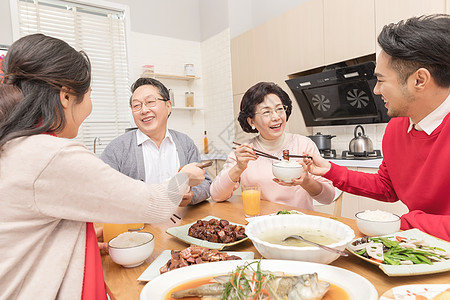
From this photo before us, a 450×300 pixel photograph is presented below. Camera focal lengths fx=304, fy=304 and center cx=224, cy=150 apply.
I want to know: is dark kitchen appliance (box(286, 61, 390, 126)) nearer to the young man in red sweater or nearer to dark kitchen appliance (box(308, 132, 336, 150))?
dark kitchen appliance (box(308, 132, 336, 150))

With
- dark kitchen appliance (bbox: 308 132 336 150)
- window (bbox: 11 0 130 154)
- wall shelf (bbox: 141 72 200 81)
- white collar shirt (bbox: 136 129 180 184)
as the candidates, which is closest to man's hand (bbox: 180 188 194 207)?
white collar shirt (bbox: 136 129 180 184)

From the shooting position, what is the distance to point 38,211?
2.55ft

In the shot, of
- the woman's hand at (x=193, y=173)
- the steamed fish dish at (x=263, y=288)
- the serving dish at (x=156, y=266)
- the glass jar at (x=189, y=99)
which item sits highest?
the glass jar at (x=189, y=99)

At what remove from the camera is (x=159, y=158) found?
7.38 ft

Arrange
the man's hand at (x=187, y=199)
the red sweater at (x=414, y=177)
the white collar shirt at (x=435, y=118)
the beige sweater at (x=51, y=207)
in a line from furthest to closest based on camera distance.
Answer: the man's hand at (x=187, y=199)
the white collar shirt at (x=435, y=118)
the red sweater at (x=414, y=177)
the beige sweater at (x=51, y=207)

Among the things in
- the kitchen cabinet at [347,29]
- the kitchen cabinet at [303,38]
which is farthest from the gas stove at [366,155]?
the kitchen cabinet at [303,38]

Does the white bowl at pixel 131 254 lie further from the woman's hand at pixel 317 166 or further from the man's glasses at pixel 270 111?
the man's glasses at pixel 270 111

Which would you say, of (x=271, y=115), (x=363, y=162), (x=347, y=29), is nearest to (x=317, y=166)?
(x=271, y=115)

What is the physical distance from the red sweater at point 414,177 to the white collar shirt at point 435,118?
2cm

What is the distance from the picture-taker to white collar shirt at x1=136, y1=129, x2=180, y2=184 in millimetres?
2197

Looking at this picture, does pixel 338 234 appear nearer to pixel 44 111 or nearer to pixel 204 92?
pixel 44 111

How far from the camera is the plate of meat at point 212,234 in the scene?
1066 mm

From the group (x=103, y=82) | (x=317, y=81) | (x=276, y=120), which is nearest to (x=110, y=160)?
(x=276, y=120)

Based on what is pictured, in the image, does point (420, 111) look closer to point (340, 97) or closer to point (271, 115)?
point (271, 115)
